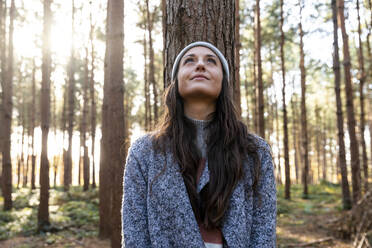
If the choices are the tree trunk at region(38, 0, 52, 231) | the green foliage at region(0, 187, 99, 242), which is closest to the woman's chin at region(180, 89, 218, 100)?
the green foliage at region(0, 187, 99, 242)

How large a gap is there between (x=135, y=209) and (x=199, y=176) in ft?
1.48

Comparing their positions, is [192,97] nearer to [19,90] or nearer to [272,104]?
[19,90]

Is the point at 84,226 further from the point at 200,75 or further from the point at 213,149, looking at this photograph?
the point at 200,75

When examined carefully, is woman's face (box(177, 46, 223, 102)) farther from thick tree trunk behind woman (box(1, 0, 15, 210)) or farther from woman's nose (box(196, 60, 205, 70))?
thick tree trunk behind woman (box(1, 0, 15, 210))

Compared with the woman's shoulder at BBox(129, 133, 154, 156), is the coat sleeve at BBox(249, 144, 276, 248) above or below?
below

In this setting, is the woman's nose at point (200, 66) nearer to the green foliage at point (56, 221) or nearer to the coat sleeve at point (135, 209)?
the coat sleeve at point (135, 209)

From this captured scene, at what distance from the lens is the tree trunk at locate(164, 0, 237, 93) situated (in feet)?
9.14

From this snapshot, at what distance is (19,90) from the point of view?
22.4 m

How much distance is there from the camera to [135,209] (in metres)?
1.92

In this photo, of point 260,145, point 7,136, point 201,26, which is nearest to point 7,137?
point 7,136

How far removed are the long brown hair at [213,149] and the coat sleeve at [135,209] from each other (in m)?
0.19

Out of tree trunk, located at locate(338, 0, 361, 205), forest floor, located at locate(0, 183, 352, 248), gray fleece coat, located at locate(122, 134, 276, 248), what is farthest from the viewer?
tree trunk, located at locate(338, 0, 361, 205)

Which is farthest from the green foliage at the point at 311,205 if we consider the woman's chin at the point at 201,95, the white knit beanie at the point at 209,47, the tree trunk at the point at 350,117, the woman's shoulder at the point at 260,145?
the woman's chin at the point at 201,95

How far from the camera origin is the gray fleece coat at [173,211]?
6.13 ft
